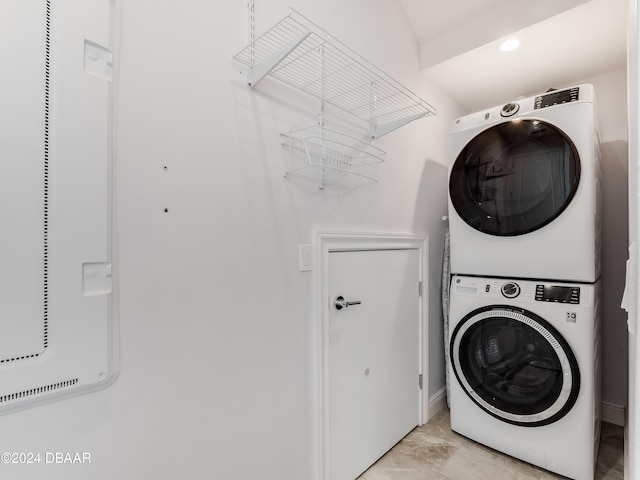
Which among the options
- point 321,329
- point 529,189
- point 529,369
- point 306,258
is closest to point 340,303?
point 321,329

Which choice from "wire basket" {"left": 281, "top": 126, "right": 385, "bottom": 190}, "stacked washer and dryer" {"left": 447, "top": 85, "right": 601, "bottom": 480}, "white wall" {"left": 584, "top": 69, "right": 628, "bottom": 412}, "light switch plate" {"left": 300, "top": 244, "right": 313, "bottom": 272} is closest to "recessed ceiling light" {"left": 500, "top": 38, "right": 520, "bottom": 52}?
"stacked washer and dryer" {"left": 447, "top": 85, "right": 601, "bottom": 480}

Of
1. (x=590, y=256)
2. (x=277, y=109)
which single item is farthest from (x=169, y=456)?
(x=590, y=256)

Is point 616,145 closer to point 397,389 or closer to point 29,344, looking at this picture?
point 397,389

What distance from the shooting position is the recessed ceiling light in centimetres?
195

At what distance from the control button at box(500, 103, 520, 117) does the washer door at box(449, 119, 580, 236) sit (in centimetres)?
6

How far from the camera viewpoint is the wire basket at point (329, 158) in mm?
1415

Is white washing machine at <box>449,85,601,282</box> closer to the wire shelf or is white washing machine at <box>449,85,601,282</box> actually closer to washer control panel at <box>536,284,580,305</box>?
washer control panel at <box>536,284,580,305</box>

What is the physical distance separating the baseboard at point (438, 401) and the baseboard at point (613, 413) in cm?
107

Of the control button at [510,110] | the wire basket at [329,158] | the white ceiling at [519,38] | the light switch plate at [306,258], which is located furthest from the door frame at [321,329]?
the white ceiling at [519,38]

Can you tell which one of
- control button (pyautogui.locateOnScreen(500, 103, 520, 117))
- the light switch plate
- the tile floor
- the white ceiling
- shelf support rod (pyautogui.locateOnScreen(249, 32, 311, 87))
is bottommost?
the tile floor

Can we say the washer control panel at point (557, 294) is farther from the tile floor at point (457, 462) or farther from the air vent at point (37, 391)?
the air vent at point (37, 391)

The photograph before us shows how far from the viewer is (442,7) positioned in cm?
206

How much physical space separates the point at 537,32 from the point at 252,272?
84.5 inches

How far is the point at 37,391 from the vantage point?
0.79 m
